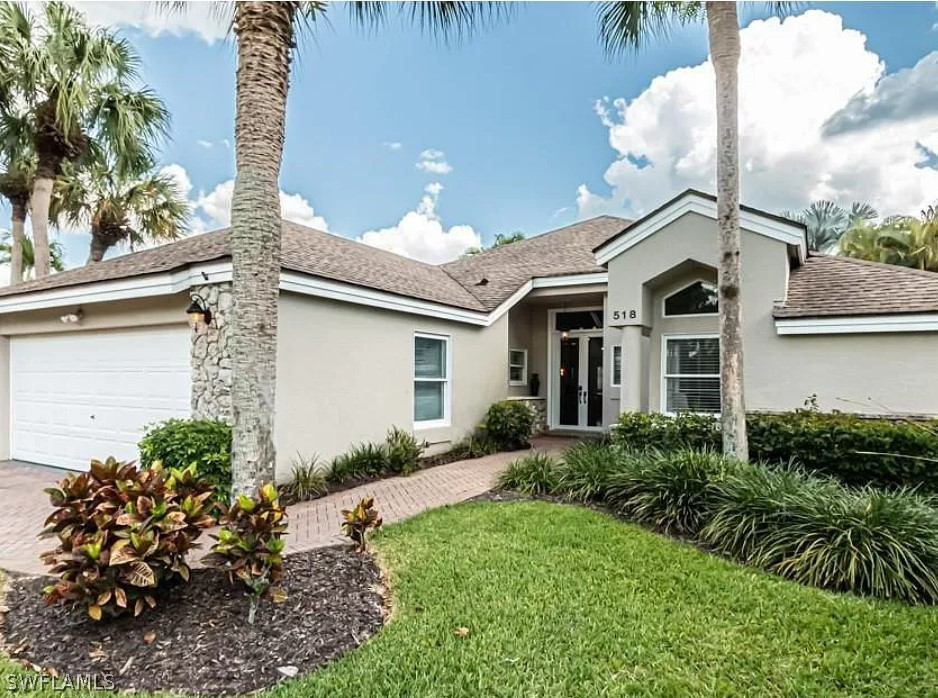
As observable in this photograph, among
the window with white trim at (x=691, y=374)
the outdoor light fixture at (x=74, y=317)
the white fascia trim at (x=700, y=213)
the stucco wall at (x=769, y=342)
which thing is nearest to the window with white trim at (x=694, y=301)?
the stucco wall at (x=769, y=342)

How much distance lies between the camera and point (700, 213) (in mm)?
10602

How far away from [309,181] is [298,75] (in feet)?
36.6

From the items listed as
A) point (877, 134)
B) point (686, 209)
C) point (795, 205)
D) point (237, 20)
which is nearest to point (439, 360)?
point (686, 209)

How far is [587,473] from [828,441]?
3680 millimetres

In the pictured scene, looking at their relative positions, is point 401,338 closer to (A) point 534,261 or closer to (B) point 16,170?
(A) point 534,261

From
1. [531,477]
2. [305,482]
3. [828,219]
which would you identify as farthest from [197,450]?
[828,219]

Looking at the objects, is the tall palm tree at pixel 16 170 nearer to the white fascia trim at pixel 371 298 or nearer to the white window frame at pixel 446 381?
the white fascia trim at pixel 371 298

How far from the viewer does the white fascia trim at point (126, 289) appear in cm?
805

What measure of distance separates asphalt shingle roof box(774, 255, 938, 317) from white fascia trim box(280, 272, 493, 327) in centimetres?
661

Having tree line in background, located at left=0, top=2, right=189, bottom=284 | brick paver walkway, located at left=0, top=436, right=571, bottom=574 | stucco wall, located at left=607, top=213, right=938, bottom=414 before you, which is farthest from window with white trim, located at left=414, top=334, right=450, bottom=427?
tree line in background, located at left=0, top=2, right=189, bottom=284

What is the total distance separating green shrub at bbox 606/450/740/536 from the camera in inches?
262

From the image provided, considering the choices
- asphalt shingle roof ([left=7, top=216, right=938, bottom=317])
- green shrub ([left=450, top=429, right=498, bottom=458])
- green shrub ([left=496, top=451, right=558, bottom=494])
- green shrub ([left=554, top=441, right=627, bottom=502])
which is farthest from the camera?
green shrub ([left=450, top=429, right=498, bottom=458])

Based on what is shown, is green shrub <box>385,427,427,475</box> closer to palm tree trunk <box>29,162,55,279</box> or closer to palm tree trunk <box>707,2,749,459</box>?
palm tree trunk <box>707,2,749,459</box>

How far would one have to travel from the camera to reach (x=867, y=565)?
498cm
